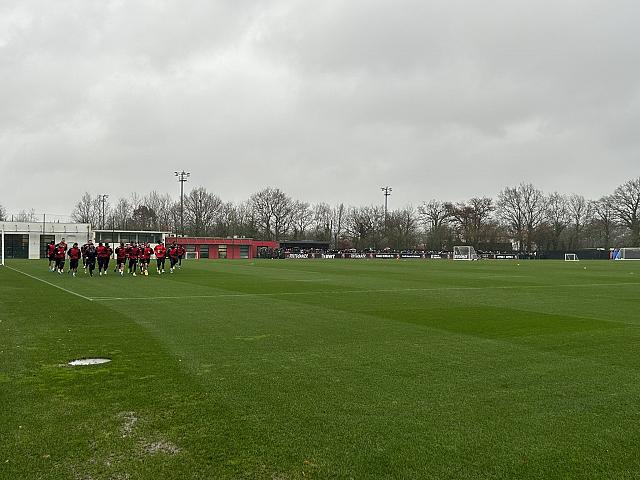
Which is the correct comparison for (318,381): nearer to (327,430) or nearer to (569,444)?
(327,430)

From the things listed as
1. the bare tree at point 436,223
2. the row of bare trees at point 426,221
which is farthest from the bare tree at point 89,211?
the bare tree at point 436,223

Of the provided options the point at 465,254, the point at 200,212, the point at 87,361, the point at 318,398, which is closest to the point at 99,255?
the point at 87,361

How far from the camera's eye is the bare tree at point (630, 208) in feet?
330

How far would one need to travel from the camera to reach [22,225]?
2852 inches

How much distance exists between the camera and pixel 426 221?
116062mm

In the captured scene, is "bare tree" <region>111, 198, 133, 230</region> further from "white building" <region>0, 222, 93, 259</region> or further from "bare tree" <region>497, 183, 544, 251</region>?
"bare tree" <region>497, 183, 544, 251</region>

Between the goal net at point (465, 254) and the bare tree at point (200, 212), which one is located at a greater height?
the bare tree at point (200, 212)

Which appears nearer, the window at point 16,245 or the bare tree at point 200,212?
the window at point 16,245

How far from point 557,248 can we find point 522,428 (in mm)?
118676

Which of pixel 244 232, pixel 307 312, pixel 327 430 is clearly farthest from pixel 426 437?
pixel 244 232

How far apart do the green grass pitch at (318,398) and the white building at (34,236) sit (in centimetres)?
6311

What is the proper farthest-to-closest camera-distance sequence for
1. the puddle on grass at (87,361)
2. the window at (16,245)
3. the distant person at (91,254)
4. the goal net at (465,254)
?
the goal net at (465,254), the window at (16,245), the distant person at (91,254), the puddle on grass at (87,361)

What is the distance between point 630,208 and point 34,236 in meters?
99.6

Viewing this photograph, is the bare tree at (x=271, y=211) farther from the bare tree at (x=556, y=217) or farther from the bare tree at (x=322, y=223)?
the bare tree at (x=556, y=217)
